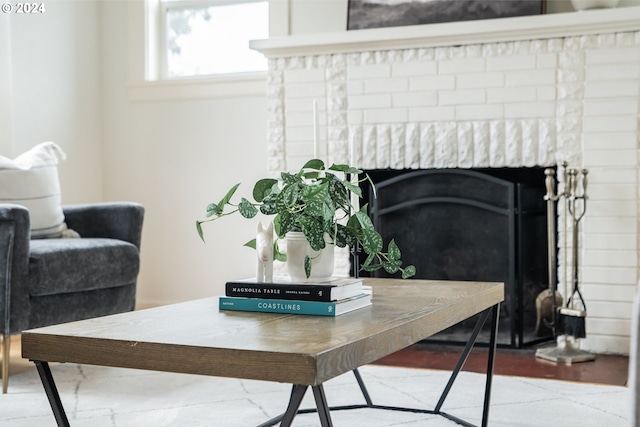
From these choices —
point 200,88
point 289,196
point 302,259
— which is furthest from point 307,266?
point 200,88

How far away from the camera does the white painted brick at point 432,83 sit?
154 inches

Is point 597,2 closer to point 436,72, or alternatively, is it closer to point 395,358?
point 436,72

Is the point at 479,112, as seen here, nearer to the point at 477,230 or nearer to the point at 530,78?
the point at 530,78

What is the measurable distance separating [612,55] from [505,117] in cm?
53

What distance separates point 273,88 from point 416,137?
786 millimetres

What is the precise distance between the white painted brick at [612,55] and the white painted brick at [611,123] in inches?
9.5

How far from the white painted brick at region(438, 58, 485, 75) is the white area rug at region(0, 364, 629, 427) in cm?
144

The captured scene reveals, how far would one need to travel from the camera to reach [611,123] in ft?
12.0

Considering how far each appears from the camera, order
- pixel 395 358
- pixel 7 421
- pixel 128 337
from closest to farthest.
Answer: pixel 128 337, pixel 7 421, pixel 395 358

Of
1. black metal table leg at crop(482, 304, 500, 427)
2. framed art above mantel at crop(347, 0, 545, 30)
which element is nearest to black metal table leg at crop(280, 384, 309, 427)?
black metal table leg at crop(482, 304, 500, 427)

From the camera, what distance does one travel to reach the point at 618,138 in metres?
3.64

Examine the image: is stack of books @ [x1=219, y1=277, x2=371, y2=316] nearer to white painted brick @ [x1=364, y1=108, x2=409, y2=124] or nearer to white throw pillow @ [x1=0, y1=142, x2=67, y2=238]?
white throw pillow @ [x1=0, y1=142, x2=67, y2=238]

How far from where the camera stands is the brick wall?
364 cm

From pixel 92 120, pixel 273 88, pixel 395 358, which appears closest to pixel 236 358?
pixel 395 358
